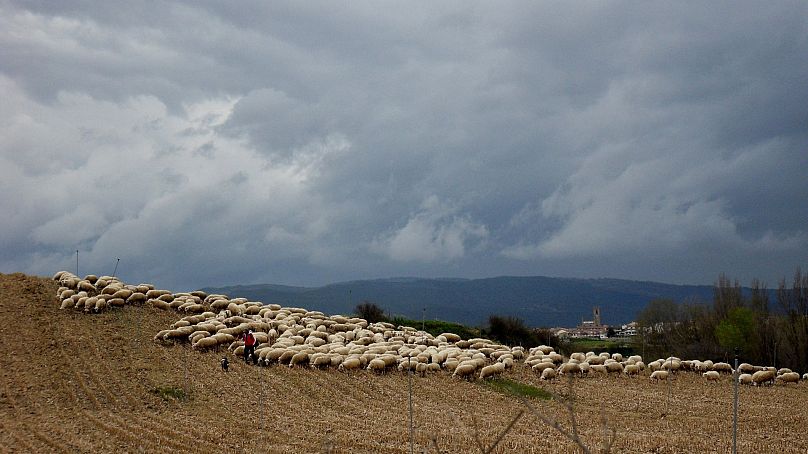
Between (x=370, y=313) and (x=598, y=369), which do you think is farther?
(x=370, y=313)

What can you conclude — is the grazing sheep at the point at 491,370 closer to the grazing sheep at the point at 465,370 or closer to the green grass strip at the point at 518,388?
the green grass strip at the point at 518,388

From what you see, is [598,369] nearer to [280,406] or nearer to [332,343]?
[332,343]

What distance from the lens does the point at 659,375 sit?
117ft

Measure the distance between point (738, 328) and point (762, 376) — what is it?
91.7ft

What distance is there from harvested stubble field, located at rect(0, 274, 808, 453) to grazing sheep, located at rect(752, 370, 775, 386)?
1.13 metres

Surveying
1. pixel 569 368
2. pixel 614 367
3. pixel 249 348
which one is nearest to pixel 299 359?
pixel 249 348

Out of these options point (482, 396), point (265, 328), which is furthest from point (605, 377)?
point (265, 328)

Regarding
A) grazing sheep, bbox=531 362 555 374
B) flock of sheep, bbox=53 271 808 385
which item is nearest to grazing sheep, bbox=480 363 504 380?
flock of sheep, bbox=53 271 808 385

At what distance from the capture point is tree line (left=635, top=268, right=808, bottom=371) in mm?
56094

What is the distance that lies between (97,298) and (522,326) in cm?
4717

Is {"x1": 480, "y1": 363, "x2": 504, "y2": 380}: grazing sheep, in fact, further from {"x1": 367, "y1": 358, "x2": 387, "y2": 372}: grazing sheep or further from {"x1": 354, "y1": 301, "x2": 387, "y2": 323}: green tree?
{"x1": 354, "y1": 301, "x2": 387, "y2": 323}: green tree

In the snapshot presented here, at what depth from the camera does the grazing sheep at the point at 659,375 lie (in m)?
35.6

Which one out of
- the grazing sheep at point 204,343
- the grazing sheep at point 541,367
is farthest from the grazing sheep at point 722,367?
the grazing sheep at point 204,343

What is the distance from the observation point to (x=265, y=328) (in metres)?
39.0
